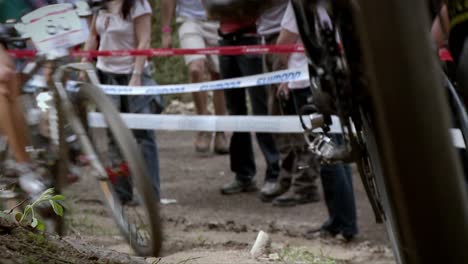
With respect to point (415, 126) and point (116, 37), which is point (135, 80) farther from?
point (415, 126)

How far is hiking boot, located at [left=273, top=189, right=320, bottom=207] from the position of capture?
22.1ft

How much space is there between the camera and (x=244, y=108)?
7633mm

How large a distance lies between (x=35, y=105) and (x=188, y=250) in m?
1.09

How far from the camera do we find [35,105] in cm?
477

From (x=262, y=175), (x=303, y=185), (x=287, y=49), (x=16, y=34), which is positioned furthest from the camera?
(x=262, y=175)

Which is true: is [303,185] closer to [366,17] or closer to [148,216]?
[148,216]

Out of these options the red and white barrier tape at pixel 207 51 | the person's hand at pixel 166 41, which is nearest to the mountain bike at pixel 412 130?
the red and white barrier tape at pixel 207 51

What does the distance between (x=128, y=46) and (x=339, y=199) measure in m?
2.40

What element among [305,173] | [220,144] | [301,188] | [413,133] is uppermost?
[413,133]

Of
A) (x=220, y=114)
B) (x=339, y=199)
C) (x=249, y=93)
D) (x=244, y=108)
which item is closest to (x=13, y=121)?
(x=339, y=199)

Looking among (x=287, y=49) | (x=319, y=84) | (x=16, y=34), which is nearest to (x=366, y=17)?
(x=319, y=84)

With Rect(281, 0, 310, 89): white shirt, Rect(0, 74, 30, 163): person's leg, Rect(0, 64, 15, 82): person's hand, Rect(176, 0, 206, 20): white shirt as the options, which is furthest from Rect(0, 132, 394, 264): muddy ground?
Rect(176, 0, 206, 20): white shirt

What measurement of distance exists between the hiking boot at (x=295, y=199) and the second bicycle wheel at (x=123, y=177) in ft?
7.73

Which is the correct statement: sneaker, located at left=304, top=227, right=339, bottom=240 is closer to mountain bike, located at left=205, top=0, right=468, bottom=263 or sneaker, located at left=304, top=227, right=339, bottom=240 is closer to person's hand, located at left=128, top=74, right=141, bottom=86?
person's hand, located at left=128, top=74, right=141, bottom=86
